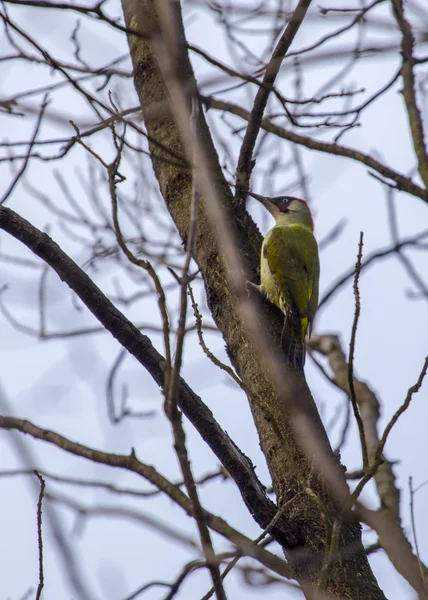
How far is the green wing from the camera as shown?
16.2 ft

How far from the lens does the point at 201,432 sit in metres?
2.28

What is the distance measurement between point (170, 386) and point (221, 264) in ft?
5.82

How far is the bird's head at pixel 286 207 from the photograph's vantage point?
6457 millimetres

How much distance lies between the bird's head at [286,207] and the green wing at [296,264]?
0.88 feet

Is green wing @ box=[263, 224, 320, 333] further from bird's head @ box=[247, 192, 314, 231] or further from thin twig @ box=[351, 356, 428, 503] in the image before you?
thin twig @ box=[351, 356, 428, 503]

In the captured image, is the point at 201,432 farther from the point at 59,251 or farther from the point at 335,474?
the point at 59,251

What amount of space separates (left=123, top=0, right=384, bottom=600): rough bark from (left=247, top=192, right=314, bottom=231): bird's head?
105 inches

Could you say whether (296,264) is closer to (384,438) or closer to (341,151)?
(341,151)

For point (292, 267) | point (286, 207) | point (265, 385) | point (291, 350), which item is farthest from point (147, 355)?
point (286, 207)

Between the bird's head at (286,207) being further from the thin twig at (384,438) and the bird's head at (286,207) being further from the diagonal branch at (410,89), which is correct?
the thin twig at (384,438)

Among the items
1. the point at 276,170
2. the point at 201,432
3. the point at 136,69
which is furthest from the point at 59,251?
the point at 276,170

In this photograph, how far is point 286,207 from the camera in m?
6.48

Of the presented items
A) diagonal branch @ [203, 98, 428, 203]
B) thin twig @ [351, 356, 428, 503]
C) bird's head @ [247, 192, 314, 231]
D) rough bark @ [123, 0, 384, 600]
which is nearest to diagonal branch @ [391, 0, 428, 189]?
diagonal branch @ [203, 98, 428, 203]

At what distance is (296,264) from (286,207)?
1040 millimetres
